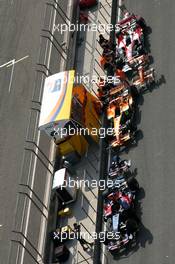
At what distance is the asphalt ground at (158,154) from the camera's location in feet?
115

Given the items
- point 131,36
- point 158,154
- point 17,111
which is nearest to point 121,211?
point 158,154

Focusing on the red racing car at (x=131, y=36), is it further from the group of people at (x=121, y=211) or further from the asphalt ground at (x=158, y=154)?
the group of people at (x=121, y=211)

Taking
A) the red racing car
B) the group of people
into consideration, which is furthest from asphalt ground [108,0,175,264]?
the red racing car

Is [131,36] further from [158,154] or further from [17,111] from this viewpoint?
[17,111]

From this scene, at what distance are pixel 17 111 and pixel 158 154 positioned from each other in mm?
14246

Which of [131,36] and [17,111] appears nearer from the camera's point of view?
[131,36]

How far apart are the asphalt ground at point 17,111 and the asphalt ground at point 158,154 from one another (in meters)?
5.88

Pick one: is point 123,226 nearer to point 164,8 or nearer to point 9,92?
point 164,8

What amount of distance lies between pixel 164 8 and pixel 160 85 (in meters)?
5.91

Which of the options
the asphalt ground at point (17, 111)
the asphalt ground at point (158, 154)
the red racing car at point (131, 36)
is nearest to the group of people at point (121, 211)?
the asphalt ground at point (158, 154)

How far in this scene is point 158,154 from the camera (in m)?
37.6

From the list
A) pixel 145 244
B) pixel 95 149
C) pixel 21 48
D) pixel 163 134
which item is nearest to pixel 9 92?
pixel 21 48

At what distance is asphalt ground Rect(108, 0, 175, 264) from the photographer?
115 ft

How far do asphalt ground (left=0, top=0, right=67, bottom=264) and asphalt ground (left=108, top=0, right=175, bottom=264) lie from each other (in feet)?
19.3
